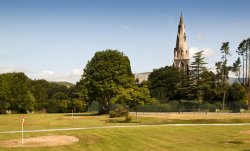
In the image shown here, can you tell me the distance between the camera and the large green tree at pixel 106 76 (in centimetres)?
8225

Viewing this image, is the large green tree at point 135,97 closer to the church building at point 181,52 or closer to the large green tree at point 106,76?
the large green tree at point 106,76

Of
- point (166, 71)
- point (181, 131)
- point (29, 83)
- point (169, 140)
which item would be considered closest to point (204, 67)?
point (166, 71)

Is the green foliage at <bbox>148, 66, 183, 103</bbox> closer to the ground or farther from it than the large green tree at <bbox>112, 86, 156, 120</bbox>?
farther from it

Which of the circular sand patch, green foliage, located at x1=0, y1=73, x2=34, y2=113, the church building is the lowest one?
the circular sand patch

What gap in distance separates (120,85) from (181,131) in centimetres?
4408

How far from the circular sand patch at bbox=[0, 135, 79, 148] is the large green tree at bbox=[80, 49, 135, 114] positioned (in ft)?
158

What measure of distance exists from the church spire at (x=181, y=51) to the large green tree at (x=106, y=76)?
241 feet

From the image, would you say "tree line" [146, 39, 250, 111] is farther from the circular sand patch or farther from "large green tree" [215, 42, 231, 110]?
the circular sand patch

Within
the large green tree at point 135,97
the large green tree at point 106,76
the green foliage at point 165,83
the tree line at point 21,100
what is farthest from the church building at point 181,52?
the large green tree at point 135,97

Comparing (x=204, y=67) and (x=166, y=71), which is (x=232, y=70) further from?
(x=166, y=71)

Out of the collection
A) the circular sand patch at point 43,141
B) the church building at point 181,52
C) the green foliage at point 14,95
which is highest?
the church building at point 181,52

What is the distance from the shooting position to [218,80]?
374 ft

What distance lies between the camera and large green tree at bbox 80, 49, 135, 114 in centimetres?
8225

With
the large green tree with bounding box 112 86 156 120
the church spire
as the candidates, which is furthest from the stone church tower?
the large green tree with bounding box 112 86 156 120
